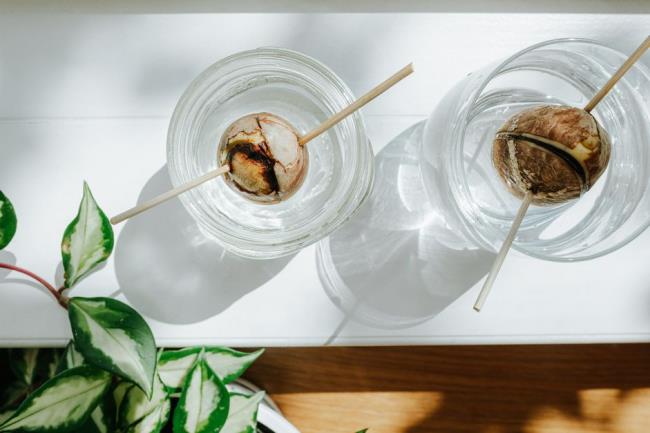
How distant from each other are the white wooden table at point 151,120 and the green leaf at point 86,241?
→ 0.06m

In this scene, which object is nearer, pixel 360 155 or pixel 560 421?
pixel 360 155

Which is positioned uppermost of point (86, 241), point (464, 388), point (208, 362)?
point (86, 241)

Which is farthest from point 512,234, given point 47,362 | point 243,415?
point 47,362

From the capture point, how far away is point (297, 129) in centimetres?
48

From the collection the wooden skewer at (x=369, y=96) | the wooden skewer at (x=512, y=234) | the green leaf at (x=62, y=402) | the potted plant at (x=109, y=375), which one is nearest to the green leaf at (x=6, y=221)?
the potted plant at (x=109, y=375)

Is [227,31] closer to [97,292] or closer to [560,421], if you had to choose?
[97,292]

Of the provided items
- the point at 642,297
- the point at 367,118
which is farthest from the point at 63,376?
the point at 642,297

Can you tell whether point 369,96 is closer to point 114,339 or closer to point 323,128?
point 323,128

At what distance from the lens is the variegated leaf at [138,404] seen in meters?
0.45

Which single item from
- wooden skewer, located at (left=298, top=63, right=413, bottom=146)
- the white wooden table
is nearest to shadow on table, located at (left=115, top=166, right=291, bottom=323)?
the white wooden table

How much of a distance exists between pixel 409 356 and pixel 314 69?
33 cm

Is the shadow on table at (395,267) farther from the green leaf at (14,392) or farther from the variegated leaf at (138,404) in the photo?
the green leaf at (14,392)

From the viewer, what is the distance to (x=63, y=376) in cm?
42

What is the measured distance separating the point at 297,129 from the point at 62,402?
10.4 inches
